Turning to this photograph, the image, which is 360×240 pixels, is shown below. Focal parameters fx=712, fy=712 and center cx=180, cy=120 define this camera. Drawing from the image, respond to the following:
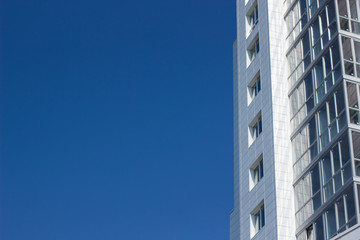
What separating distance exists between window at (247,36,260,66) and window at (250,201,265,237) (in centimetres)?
1078

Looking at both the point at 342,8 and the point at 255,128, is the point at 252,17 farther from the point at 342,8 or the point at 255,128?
the point at 342,8

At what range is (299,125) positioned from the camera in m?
38.7

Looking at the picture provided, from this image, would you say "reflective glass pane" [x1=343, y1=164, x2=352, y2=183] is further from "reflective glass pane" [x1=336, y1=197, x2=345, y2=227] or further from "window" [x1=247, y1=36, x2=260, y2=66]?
"window" [x1=247, y1=36, x2=260, y2=66]

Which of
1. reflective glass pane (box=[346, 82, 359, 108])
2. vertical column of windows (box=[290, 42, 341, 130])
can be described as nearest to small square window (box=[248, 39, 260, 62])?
vertical column of windows (box=[290, 42, 341, 130])

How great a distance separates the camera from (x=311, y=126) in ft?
123

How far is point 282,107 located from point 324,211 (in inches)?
325

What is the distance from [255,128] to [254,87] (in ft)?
10.2

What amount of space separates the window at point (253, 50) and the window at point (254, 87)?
189cm

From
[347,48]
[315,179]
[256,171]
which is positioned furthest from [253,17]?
[315,179]

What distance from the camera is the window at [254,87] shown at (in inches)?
1753

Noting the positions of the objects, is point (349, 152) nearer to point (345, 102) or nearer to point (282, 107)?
point (345, 102)

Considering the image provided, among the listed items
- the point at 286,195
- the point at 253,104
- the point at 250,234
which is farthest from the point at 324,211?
the point at 253,104

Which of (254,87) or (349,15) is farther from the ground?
(254,87)

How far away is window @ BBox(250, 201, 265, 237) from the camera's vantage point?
130 ft
